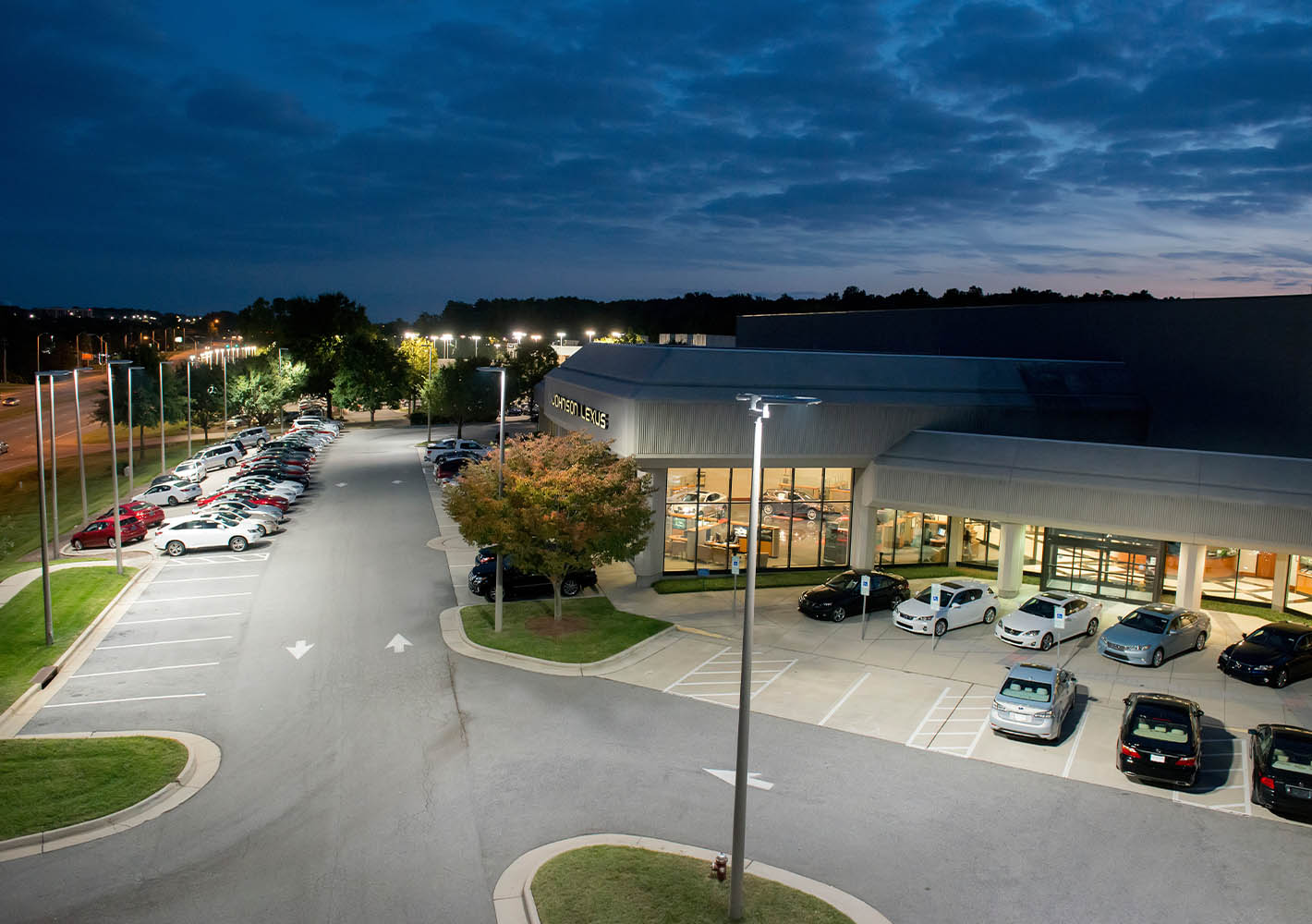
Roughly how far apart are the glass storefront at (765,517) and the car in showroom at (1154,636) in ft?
37.7

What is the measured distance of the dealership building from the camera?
29.4 m

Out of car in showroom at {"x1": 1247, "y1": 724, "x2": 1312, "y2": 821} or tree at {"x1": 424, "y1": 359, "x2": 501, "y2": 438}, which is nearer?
car in showroom at {"x1": 1247, "y1": 724, "x2": 1312, "y2": 821}

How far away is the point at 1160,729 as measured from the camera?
18.3 m

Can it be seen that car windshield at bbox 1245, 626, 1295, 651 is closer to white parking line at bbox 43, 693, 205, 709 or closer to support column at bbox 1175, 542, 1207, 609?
support column at bbox 1175, 542, 1207, 609

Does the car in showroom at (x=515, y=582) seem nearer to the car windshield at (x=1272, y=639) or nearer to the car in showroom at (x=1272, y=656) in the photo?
the car in showroom at (x=1272, y=656)

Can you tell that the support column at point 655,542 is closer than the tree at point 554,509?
No

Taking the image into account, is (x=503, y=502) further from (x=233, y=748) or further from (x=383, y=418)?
(x=383, y=418)

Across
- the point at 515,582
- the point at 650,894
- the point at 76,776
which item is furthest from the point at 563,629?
the point at 650,894

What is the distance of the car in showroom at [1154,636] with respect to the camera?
25156 mm

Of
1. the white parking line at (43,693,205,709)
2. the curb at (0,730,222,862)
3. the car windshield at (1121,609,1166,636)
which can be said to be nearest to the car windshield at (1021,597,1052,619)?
the car windshield at (1121,609,1166,636)

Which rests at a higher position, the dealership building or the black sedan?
the dealership building

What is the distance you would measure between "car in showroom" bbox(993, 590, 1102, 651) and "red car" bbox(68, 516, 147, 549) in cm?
3535

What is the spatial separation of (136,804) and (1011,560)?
28514 mm

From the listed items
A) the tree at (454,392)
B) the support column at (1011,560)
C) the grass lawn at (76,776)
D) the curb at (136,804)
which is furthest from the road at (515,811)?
the tree at (454,392)
